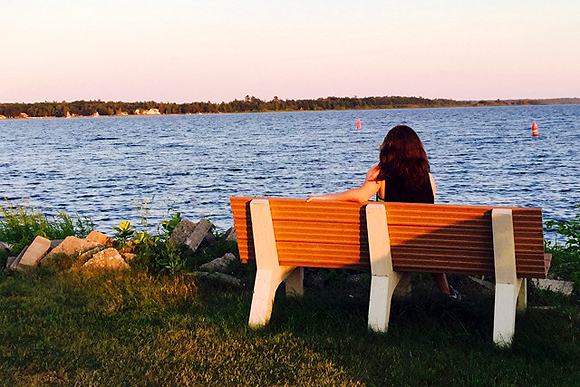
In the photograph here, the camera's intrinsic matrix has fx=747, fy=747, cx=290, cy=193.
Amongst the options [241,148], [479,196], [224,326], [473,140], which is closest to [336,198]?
[224,326]

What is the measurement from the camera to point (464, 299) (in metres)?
6.30

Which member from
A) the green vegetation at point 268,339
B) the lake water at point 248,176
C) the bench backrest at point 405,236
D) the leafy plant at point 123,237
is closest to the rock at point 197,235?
the leafy plant at point 123,237

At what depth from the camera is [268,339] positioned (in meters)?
5.21

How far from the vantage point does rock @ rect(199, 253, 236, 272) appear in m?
7.54

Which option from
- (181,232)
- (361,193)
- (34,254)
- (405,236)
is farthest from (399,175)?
(34,254)

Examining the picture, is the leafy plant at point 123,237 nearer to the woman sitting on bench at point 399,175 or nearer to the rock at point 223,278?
the rock at point 223,278

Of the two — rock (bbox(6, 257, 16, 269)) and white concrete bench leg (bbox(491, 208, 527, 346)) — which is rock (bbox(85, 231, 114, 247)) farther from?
white concrete bench leg (bbox(491, 208, 527, 346))

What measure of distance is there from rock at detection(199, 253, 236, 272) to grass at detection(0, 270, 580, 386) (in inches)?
34.2

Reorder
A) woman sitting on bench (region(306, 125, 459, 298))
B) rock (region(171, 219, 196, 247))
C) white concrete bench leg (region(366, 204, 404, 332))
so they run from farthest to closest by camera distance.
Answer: rock (region(171, 219, 196, 247)), woman sitting on bench (region(306, 125, 459, 298)), white concrete bench leg (region(366, 204, 404, 332))

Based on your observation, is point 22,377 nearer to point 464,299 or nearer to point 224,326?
point 224,326

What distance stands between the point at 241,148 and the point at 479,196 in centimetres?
3100

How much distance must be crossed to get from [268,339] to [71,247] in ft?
12.1

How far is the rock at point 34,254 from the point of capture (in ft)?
Result: 25.8

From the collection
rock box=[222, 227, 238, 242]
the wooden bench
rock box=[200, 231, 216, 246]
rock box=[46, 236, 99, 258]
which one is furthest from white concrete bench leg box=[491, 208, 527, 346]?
rock box=[46, 236, 99, 258]
